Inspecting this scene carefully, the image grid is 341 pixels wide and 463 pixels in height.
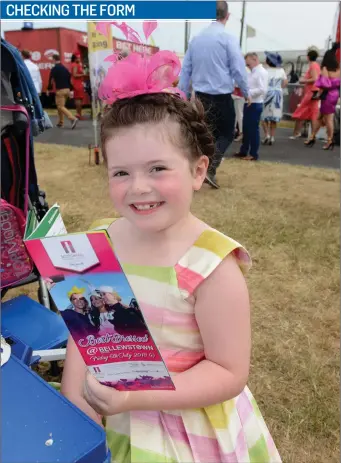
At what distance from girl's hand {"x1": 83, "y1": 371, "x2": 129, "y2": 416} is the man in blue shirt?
3.77m

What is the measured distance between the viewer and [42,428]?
0.74m

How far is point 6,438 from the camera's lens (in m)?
0.72

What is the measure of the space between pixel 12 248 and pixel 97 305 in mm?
1030

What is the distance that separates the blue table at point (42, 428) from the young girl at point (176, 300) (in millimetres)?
86

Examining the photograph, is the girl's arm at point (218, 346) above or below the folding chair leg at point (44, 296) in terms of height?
above

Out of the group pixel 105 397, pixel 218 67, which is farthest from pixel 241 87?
pixel 105 397

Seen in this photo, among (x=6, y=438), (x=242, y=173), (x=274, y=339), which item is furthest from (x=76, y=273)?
(x=242, y=173)

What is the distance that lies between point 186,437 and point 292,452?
0.96 metres

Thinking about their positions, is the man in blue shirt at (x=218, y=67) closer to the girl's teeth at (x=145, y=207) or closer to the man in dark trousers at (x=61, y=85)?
the girl's teeth at (x=145, y=207)

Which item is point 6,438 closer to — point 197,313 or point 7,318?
point 197,313

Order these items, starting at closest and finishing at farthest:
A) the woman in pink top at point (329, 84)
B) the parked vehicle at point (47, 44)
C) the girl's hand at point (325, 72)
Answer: the woman in pink top at point (329, 84) → the girl's hand at point (325, 72) → the parked vehicle at point (47, 44)

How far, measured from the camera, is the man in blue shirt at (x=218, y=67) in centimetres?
446

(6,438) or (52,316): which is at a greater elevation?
(6,438)

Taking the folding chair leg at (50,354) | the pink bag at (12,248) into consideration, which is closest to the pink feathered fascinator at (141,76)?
the pink bag at (12,248)
